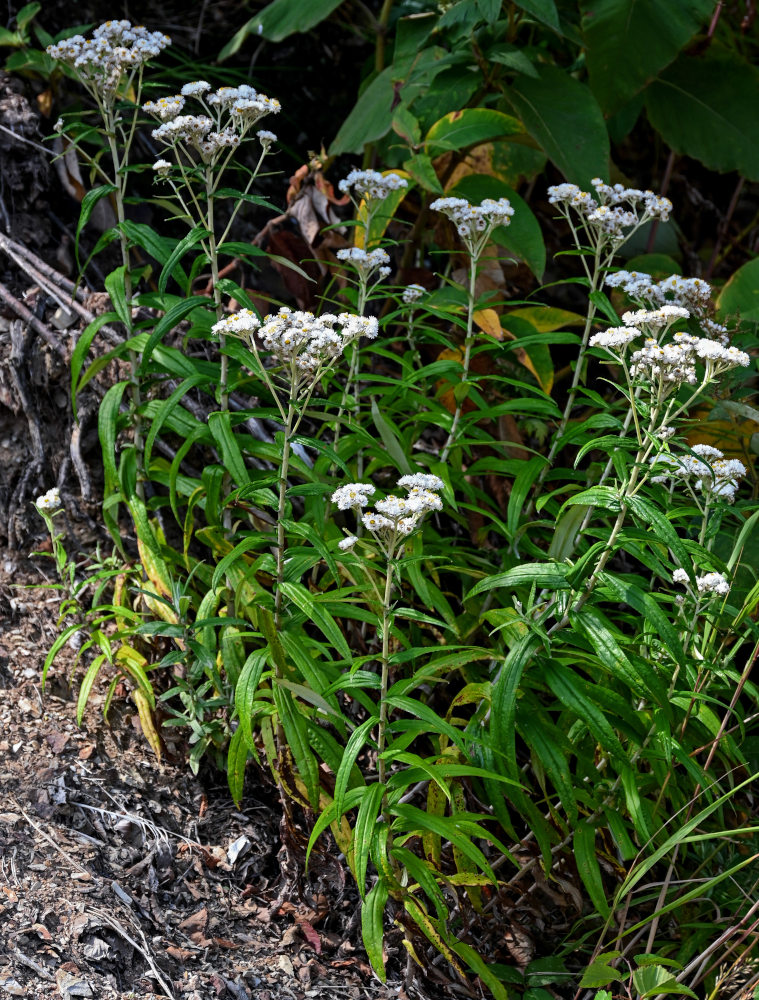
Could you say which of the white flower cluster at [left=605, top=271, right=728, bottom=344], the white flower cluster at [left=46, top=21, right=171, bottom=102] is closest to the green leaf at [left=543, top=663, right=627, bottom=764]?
the white flower cluster at [left=605, top=271, right=728, bottom=344]

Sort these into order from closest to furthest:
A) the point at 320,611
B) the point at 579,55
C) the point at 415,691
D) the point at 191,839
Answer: the point at 320,611 → the point at 191,839 → the point at 415,691 → the point at 579,55

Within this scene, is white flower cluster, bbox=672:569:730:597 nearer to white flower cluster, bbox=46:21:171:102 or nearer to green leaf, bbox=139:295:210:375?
green leaf, bbox=139:295:210:375

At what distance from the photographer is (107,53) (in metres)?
2.40

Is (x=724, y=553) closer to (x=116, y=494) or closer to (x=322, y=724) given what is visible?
(x=322, y=724)

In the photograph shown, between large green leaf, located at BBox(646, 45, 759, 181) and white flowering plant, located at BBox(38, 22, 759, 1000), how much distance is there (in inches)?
61.7

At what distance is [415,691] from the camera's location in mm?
2641

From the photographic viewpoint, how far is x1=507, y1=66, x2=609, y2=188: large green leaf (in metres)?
Answer: 3.36

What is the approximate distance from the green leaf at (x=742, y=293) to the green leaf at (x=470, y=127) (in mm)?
964

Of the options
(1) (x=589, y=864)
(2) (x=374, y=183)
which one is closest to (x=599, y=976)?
(1) (x=589, y=864)

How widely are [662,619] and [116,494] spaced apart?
4.89 ft

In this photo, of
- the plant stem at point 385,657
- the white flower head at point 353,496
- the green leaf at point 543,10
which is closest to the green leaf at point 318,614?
the plant stem at point 385,657

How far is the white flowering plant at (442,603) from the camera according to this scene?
1.94m

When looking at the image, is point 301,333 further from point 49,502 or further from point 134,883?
point 134,883

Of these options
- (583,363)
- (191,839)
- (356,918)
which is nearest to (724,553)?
(583,363)
